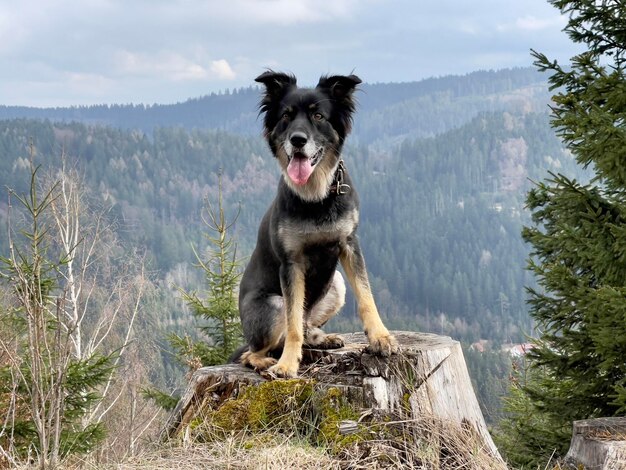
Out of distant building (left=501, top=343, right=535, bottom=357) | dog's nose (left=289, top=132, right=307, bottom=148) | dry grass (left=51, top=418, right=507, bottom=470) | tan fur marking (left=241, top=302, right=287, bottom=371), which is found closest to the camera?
dry grass (left=51, top=418, right=507, bottom=470)

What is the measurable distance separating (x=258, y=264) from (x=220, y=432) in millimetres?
1510

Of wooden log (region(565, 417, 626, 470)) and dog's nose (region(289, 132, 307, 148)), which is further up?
dog's nose (region(289, 132, 307, 148))

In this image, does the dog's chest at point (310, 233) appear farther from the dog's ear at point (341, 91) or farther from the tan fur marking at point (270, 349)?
the dog's ear at point (341, 91)

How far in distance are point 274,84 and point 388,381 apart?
98.7 inches

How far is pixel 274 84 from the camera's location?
17.7ft

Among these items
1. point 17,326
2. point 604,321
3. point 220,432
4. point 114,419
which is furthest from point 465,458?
point 114,419

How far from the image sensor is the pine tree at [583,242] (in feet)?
20.3

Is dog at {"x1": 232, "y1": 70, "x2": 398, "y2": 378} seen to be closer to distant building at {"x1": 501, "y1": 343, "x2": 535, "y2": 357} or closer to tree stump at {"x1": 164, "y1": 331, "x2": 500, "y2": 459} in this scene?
tree stump at {"x1": 164, "y1": 331, "x2": 500, "y2": 459}

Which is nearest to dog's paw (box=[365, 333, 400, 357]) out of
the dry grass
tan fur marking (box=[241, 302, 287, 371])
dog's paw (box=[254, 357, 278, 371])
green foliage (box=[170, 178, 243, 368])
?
the dry grass

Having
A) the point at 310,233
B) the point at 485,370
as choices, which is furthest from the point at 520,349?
the point at 485,370

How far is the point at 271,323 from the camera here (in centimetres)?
561

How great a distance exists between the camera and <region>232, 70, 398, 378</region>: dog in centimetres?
518

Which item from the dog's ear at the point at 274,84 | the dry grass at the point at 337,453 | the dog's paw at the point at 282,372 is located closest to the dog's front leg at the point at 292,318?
the dog's paw at the point at 282,372

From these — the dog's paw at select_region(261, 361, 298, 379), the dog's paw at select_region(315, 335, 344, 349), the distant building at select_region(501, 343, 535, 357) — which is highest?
the dog's paw at select_region(315, 335, 344, 349)
